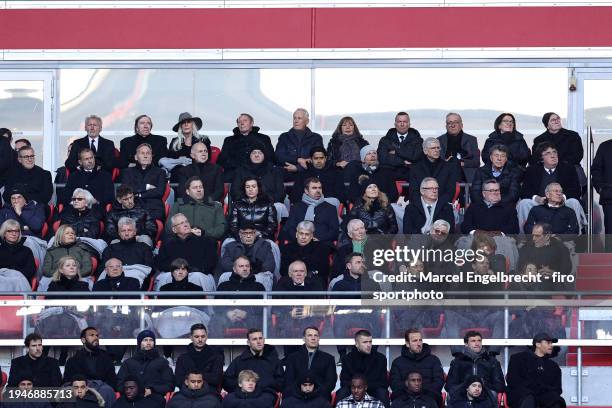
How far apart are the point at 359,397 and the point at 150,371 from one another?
211 centimetres

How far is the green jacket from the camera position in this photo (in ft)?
68.3

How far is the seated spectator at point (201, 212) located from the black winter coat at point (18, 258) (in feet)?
5.09

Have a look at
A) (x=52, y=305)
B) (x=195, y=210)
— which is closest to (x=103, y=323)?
(x=52, y=305)

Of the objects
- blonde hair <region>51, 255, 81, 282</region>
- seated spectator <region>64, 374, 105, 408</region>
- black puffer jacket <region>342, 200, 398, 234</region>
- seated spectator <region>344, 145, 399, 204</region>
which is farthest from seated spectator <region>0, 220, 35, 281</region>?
seated spectator <region>344, 145, 399, 204</region>

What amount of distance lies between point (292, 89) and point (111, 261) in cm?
514

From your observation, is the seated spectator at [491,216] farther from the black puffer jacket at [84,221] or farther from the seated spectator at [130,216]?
the black puffer jacket at [84,221]

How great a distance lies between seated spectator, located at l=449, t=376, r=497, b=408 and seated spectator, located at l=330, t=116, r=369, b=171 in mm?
4135

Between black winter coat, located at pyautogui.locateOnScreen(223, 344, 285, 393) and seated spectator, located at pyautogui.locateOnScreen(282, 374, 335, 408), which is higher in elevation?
black winter coat, located at pyautogui.locateOnScreen(223, 344, 285, 393)

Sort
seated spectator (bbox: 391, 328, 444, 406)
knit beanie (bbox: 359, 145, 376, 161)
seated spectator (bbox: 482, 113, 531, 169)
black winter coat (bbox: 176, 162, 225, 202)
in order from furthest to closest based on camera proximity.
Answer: seated spectator (bbox: 482, 113, 531, 169) → black winter coat (bbox: 176, 162, 225, 202) → knit beanie (bbox: 359, 145, 376, 161) → seated spectator (bbox: 391, 328, 444, 406)

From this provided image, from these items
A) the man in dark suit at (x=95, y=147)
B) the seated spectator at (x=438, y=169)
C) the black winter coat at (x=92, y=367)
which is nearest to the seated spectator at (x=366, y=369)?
the black winter coat at (x=92, y=367)

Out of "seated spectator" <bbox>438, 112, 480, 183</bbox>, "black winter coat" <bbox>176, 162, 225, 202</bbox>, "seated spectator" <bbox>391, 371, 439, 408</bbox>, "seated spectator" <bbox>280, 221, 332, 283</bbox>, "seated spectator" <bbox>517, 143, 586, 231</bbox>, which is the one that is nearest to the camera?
"seated spectator" <bbox>391, 371, 439, 408</bbox>

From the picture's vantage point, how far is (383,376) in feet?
61.6

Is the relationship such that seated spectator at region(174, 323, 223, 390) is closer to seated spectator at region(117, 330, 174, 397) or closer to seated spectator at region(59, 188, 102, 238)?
seated spectator at region(117, 330, 174, 397)

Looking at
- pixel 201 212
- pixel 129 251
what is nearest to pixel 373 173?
pixel 201 212
